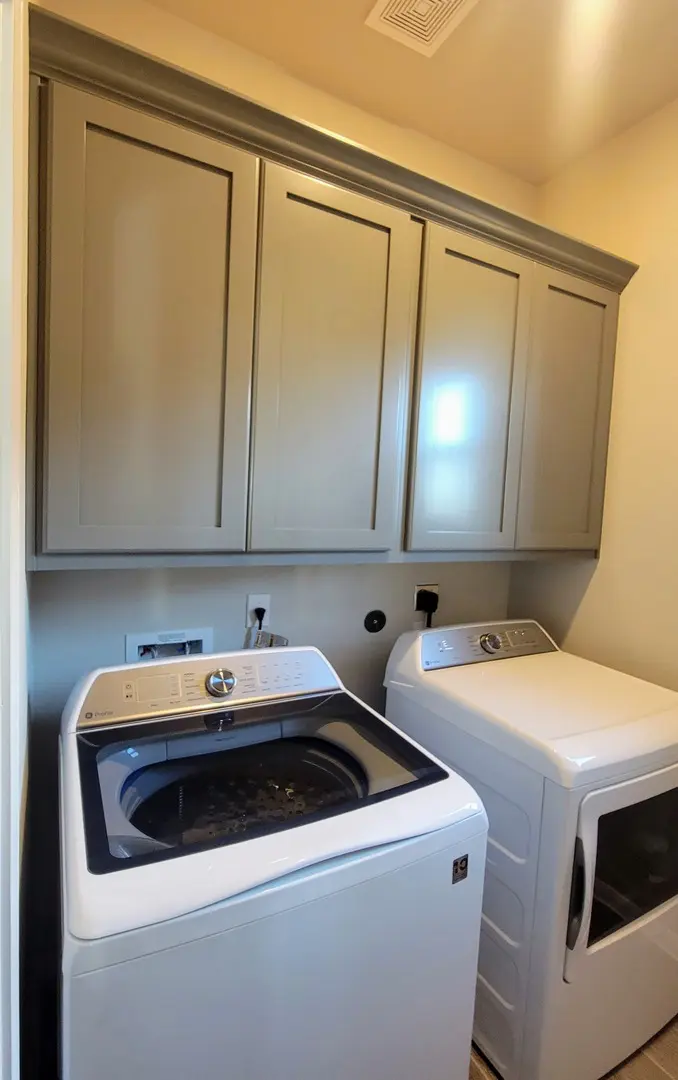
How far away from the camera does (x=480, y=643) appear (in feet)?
5.82

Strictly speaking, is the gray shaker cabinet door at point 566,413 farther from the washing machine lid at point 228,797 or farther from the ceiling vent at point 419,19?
the washing machine lid at point 228,797

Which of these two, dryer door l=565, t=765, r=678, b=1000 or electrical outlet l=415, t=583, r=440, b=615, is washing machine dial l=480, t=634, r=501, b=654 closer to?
electrical outlet l=415, t=583, r=440, b=615

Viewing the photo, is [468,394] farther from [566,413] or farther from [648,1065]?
[648,1065]

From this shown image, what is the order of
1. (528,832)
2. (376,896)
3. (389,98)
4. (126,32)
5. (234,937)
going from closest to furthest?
1. (234,937)
2. (376,896)
3. (528,832)
4. (126,32)
5. (389,98)

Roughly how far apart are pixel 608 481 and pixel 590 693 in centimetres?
76

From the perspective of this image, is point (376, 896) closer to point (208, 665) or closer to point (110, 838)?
point (110, 838)

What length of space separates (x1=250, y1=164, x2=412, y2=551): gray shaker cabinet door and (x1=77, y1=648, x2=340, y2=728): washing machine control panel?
0.30 meters

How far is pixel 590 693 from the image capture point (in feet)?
4.98

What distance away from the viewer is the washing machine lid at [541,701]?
1208 mm

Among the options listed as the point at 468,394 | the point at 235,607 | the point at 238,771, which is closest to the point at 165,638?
the point at 235,607

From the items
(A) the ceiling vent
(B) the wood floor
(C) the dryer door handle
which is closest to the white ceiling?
(A) the ceiling vent

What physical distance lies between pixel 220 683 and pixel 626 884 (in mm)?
1130

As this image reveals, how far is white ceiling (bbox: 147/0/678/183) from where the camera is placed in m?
1.35

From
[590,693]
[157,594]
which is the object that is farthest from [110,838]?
[590,693]
